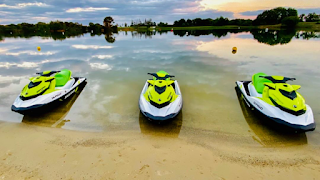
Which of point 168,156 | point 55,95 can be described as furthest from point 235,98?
point 55,95

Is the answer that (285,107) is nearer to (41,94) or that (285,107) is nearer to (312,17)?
(41,94)

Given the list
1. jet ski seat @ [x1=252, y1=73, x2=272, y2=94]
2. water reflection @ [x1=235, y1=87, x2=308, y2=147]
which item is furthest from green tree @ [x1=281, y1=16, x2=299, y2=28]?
water reflection @ [x1=235, y1=87, x2=308, y2=147]

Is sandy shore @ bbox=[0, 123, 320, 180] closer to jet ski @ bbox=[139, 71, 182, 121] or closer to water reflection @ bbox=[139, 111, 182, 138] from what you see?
water reflection @ bbox=[139, 111, 182, 138]

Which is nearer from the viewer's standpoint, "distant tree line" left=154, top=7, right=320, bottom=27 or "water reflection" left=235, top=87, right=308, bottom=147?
"water reflection" left=235, top=87, right=308, bottom=147

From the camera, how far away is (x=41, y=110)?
213 inches

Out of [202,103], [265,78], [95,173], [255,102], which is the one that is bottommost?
[95,173]

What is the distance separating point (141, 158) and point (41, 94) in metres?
4.09

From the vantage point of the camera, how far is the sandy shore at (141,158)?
3.37 meters

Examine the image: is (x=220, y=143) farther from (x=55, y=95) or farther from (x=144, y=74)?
(x=144, y=74)

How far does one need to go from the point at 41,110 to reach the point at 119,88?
10.3ft

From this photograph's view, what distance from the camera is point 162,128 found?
16.3 feet

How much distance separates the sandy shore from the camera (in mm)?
3371

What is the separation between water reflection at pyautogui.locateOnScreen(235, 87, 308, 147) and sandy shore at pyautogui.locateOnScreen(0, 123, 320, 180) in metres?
0.24

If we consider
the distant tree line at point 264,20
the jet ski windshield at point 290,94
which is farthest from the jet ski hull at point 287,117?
the distant tree line at point 264,20
